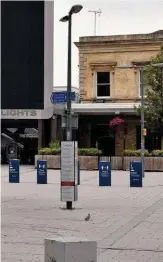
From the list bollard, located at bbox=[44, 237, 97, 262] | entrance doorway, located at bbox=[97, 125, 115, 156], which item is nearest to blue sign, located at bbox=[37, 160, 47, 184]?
bollard, located at bbox=[44, 237, 97, 262]

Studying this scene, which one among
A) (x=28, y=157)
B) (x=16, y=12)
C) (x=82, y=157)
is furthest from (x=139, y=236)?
(x=28, y=157)

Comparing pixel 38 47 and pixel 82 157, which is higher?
pixel 38 47

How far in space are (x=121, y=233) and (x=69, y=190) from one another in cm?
338

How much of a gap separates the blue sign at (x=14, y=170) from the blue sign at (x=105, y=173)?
11.9ft

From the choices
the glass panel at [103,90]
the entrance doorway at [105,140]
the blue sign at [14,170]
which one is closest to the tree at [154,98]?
the glass panel at [103,90]

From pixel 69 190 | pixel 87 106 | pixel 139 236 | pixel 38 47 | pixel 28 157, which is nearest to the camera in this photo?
pixel 38 47

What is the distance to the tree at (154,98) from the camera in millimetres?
31553

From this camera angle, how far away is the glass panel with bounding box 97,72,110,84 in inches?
1548

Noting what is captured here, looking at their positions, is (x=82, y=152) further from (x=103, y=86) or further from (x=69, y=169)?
(x=69, y=169)

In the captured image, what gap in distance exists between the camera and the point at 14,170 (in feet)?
72.7

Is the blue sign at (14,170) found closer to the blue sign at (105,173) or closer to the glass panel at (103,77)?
the blue sign at (105,173)

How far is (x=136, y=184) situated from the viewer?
20406 mm

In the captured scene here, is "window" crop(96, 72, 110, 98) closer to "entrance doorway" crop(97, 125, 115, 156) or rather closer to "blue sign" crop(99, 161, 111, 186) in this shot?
"entrance doorway" crop(97, 125, 115, 156)

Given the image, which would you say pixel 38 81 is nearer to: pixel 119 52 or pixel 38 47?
pixel 38 47
